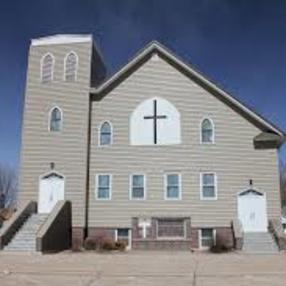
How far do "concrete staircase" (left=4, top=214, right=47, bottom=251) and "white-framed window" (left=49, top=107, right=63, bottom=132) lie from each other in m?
4.73

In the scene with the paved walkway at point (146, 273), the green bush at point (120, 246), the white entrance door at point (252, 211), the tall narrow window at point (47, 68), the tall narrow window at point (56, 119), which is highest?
the tall narrow window at point (47, 68)

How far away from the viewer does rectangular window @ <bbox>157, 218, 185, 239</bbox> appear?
28516 mm

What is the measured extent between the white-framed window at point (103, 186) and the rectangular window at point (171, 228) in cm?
305

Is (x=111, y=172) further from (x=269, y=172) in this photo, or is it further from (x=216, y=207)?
(x=269, y=172)

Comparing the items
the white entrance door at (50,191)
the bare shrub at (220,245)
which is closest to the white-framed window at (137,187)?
the white entrance door at (50,191)

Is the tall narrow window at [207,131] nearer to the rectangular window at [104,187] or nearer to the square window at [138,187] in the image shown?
the square window at [138,187]

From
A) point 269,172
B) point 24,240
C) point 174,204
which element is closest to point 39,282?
point 24,240

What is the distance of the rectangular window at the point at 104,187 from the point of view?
29141mm

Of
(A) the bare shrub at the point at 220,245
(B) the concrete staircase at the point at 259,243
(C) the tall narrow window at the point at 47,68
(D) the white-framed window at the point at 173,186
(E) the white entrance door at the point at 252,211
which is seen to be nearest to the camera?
(B) the concrete staircase at the point at 259,243

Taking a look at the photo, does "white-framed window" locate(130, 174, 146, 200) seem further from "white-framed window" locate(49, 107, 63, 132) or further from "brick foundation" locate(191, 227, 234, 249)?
"white-framed window" locate(49, 107, 63, 132)

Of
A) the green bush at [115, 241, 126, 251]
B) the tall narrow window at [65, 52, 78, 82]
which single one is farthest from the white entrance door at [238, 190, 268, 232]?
the tall narrow window at [65, 52, 78, 82]

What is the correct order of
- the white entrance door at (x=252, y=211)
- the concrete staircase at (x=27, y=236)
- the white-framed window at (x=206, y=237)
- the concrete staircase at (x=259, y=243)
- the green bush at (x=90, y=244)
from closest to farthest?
the concrete staircase at (x=27, y=236), the concrete staircase at (x=259, y=243), the green bush at (x=90, y=244), the white entrance door at (x=252, y=211), the white-framed window at (x=206, y=237)

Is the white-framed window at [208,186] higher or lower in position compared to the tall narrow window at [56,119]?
lower

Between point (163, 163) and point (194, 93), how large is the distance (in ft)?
13.5
